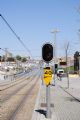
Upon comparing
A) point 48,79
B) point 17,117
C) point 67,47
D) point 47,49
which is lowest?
point 17,117

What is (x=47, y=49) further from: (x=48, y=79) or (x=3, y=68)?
(x=3, y=68)

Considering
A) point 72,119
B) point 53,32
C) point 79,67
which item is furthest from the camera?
point 79,67

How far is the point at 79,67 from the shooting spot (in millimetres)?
108125

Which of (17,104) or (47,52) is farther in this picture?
(17,104)

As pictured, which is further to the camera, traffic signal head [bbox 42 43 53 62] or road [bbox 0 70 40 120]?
road [bbox 0 70 40 120]

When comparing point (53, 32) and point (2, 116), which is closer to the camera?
point (2, 116)

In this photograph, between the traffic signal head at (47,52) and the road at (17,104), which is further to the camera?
the road at (17,104)

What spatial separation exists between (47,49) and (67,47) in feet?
143

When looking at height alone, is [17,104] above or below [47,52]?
below

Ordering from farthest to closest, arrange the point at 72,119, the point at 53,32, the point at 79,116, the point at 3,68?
the point at 3,68, the point at 53,32, the point at 79,116, the point at 72,119

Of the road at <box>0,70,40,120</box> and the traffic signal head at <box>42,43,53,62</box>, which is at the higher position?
the traffic signal head at <box>42,43,53,62</box>

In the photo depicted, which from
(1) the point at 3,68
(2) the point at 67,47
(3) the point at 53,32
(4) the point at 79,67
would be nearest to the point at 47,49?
(3) the point at 53,32

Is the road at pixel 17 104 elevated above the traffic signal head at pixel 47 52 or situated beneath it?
situated beneath

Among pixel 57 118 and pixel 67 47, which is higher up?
pixel 67 47
